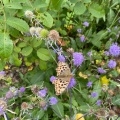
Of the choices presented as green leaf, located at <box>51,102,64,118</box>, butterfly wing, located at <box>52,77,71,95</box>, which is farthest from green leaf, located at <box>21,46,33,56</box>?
butterfly wing, located at <box>52,77,71,95</box>

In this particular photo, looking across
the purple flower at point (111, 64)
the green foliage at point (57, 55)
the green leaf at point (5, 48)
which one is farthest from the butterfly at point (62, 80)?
the purple flower at point (111, 64)

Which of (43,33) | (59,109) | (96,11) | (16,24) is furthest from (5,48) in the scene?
(59,109)

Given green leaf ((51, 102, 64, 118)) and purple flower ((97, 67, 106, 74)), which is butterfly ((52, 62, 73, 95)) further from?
purple flower ((97, 67, 106, 74))

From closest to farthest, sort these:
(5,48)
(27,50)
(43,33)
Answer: (5,48)
(43,33)
(27,50)

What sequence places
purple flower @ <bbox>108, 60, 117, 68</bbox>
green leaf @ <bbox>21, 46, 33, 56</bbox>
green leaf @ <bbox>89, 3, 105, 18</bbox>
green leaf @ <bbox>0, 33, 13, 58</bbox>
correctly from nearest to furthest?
green leaf @ <bbox>0, 33, 13, 58</bbox> < green leaf @ <bbox>89, 3, 105, 18</bbox> < green leaf @ <bbox>21, 46, 33, 56</bbox> < purple flower @ <bbox>108, 60, 117, 68</bbox>

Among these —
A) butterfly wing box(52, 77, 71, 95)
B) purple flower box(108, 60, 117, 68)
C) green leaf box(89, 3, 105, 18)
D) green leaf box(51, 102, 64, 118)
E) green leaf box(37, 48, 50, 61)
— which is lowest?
green leaf box(51, 102, 64, 118)

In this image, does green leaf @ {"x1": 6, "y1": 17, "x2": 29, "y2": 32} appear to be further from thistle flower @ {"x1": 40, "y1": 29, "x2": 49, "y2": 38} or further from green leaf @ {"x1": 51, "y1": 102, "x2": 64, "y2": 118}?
green leaf @ {"x1": 51, "y1": 102, "x2": 64, "y2": 118}

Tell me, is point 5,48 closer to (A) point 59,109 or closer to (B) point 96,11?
(B) point 96,11

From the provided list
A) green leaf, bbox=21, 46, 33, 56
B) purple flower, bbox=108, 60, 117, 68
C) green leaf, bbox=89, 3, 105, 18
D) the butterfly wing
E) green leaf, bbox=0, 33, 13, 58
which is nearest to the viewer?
green leaf, bbox=0, 33, 13, 58

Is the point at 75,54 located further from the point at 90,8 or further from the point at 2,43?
the point at 2,43

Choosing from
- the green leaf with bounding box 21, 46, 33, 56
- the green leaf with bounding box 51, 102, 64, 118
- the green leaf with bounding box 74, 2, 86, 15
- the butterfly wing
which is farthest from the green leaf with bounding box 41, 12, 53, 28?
the green leaf with bounding box 51, 102, 64, 118

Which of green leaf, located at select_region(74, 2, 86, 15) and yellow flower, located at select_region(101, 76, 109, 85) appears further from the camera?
yellow flower, located at select_region(101, 76, 109, 85)

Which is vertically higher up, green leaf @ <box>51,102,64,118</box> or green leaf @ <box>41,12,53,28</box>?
green leaf @ <box>41,12,53,28</box>
